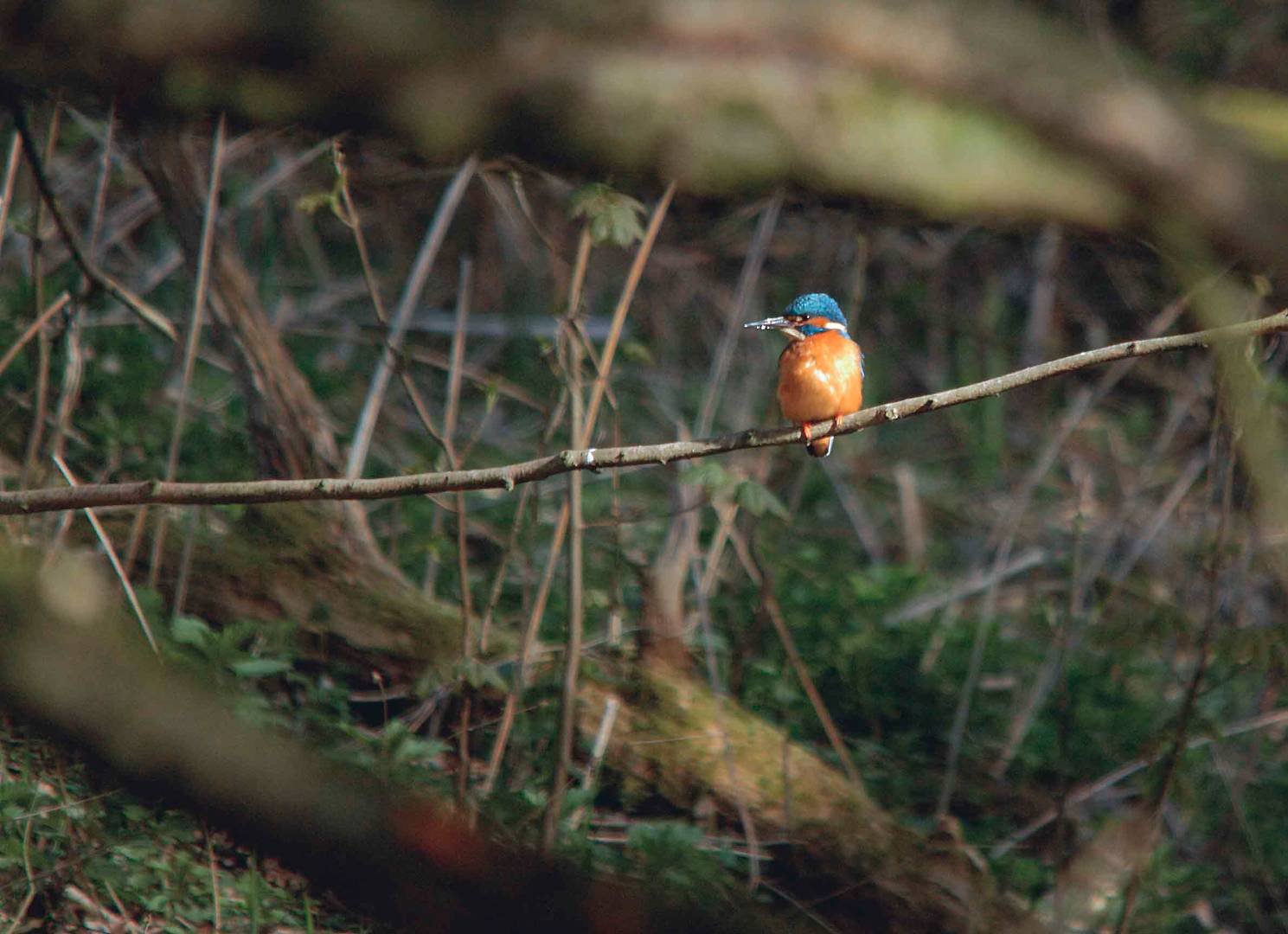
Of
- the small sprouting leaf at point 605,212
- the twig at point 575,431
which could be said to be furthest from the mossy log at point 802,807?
the small sprouting leaf at point 605,212

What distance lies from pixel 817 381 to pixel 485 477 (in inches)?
A: 38.9

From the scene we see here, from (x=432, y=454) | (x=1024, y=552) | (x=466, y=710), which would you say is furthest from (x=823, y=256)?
(x=466, y=710)

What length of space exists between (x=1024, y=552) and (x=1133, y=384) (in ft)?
7.12

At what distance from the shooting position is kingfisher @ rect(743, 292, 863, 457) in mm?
2732

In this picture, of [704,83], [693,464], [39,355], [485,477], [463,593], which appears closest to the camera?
[704,83]

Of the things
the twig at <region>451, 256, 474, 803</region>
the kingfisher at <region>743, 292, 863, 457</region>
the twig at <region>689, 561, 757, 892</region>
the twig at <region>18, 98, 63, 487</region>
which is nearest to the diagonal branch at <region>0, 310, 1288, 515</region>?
the kingfisher at <region>743, 292, 863, 457</region>

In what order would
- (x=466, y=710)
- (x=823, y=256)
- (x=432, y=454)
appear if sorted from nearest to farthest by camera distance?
(x=466, y=710) < (x=432, y=454) < (x=823, y=256)

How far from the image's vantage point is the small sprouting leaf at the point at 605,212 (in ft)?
8.82

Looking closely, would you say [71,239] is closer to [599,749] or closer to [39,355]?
[39,355]

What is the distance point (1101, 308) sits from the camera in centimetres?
765

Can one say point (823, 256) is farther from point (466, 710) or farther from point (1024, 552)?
point (466, 710)

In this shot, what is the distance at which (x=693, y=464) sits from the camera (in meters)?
4.65

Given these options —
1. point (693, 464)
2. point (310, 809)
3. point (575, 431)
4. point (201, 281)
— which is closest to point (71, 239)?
point (201, 281)

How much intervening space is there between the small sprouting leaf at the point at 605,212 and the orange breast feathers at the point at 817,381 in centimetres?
40
